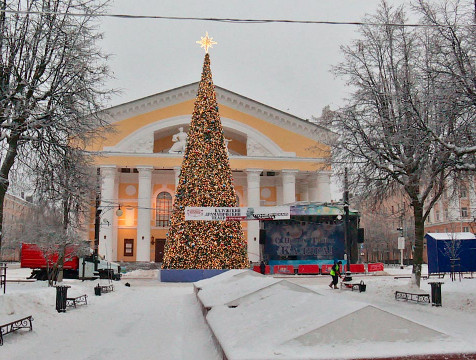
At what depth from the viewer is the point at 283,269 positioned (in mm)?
39344

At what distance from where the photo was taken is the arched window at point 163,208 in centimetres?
4944

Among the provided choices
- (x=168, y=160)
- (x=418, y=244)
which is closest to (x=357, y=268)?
(x=168, y=160)

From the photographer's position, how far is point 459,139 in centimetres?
1451

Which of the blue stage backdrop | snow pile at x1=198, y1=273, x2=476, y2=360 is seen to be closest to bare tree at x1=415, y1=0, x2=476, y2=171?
snow pile at x1=198, y1=273, x2=476, y2=360

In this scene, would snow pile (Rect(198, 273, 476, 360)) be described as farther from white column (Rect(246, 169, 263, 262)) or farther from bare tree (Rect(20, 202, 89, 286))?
white column (Rect(246, 169, 263, 262))

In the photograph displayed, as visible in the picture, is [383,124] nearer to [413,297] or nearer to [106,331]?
[413,297]

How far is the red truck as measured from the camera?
31.1 metres

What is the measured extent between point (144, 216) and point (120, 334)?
34183 millimetres

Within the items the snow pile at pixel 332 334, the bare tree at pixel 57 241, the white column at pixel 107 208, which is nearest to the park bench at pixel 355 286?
the bare tree at pixel 57 241

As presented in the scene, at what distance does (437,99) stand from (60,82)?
10255 mm

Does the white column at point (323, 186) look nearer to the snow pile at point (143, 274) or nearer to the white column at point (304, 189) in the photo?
the white column at point (304, 189)

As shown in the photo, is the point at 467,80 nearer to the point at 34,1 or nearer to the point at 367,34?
the point at 367,34

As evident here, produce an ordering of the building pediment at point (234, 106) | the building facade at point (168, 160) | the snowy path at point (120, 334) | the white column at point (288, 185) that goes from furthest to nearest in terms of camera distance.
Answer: the building pediment at point (234, 106)
the white column at point (288, 185)
the building facade at point (168, 160)
the snowy path at point (120, 334)

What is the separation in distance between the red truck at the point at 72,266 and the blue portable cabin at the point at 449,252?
1947 centimetres
